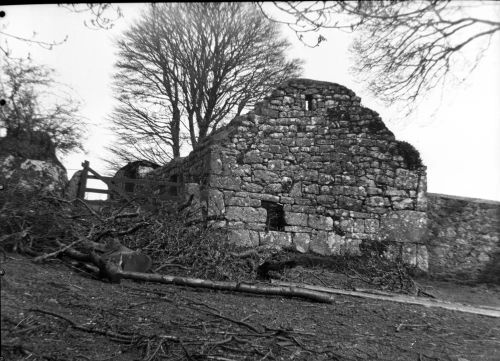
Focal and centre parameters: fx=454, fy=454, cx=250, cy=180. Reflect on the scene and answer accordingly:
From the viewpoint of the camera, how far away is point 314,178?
809 cm

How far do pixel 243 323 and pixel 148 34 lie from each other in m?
9.03

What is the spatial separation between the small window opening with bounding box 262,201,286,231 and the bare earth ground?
246 centimetres

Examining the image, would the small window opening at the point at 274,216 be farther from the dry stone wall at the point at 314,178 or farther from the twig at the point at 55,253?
the twig at the point at 55,253

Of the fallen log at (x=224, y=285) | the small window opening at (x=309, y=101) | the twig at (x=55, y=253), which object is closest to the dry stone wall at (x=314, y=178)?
the small window opening at (x=309, y=101)

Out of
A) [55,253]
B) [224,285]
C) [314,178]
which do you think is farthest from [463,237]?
[55,253]

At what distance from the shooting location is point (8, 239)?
4387mm

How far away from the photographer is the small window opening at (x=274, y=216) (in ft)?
26.0

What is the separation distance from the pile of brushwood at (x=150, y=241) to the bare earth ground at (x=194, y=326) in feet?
0.99

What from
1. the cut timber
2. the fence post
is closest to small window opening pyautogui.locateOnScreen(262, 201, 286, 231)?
the cut timber

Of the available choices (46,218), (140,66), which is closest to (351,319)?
(46,218)

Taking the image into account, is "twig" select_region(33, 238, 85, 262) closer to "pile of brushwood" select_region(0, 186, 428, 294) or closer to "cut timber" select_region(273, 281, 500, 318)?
"pile of brushwood" select_region(0, 186, 428, 294)

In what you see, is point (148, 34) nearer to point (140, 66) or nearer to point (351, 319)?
point (140, 66)

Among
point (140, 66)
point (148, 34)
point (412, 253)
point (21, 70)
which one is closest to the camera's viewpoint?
point (21, 70)

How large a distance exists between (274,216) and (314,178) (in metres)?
0.98
